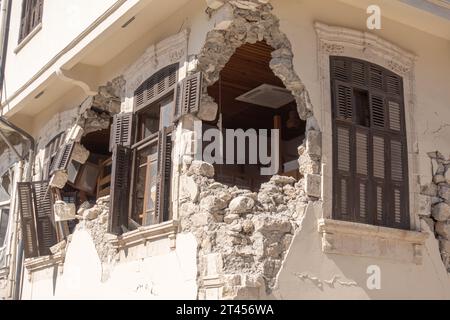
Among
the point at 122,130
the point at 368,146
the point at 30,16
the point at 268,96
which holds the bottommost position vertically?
the point at 368,146

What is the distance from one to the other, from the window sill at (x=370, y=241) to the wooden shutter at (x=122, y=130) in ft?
10.3

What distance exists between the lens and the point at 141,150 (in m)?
9.83

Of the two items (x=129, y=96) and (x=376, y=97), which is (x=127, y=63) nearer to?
(x=129, y=96)

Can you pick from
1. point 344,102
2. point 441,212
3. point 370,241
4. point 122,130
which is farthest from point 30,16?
point 441,212

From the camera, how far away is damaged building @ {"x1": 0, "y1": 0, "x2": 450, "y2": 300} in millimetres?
8094

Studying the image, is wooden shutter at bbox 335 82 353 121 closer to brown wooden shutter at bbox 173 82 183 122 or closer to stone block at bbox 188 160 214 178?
stone block at bbox 188 160 214 178

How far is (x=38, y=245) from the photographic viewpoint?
11859 millimetres

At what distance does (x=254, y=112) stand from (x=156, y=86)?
2.89 metres

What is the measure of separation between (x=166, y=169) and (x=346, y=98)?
2.43m

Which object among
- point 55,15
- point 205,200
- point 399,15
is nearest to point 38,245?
point 55,15

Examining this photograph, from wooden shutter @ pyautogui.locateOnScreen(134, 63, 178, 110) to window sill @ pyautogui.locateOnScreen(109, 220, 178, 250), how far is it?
186 centimetres

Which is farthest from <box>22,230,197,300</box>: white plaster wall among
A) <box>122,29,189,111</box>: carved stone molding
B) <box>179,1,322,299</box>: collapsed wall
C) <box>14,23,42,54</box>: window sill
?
<box>14,23,42,54</box>: window sill

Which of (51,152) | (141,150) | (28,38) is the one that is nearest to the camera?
(141,150)

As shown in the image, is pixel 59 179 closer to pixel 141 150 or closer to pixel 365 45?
pixel 141 150
